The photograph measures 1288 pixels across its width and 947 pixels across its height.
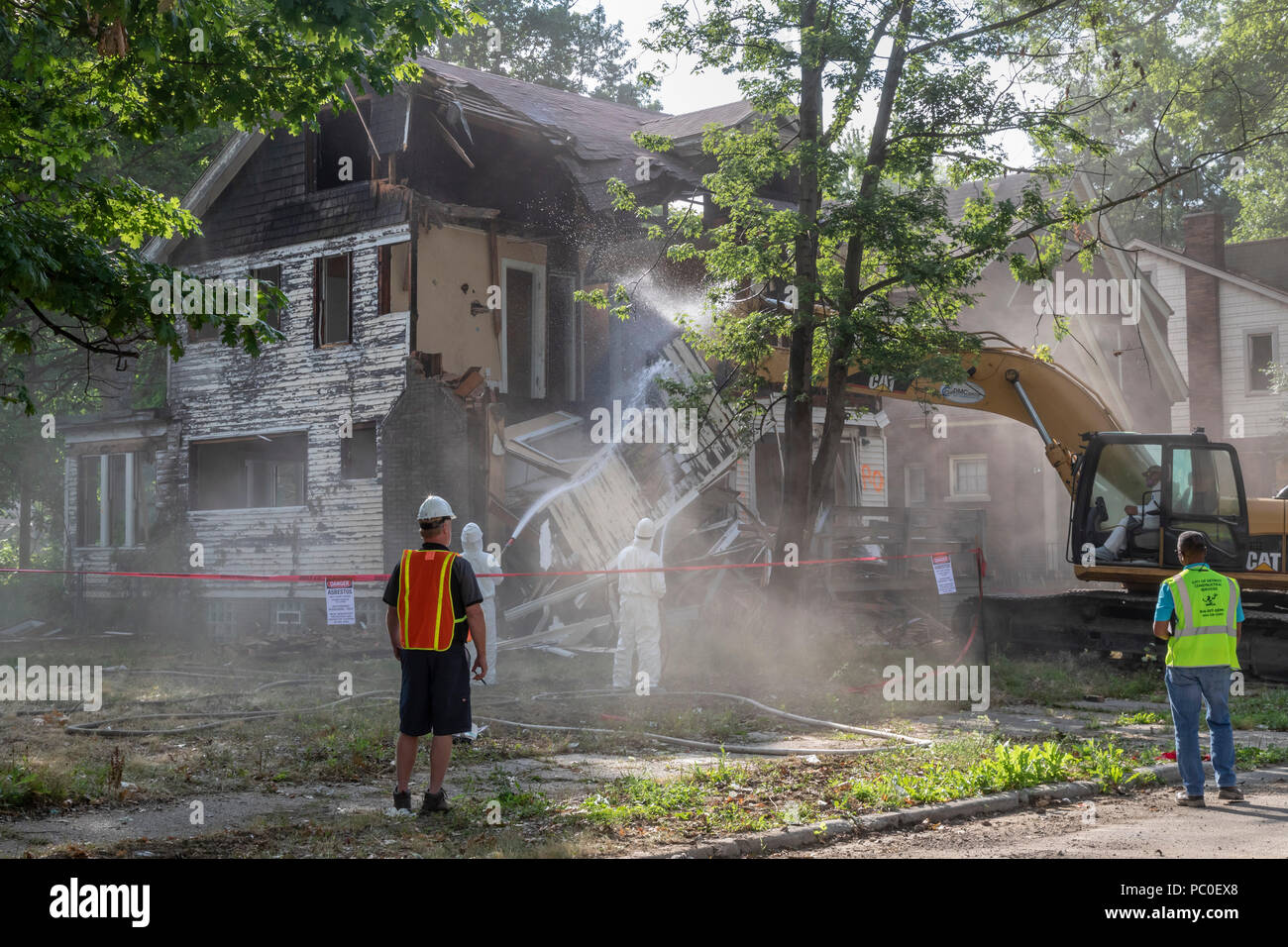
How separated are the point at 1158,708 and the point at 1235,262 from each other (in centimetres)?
3432

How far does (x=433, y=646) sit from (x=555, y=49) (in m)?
43.9

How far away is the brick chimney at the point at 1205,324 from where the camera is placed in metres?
37.6

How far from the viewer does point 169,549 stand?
25.0 meters

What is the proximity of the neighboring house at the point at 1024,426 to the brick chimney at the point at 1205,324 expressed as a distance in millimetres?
2787

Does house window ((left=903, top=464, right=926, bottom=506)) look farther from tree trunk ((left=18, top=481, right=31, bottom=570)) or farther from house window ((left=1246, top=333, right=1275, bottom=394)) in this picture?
tree trunk ((left=18, top=481, right=31, bottom=570))

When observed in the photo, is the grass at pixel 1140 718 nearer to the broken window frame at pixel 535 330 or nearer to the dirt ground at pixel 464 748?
the dirt ground at pixel 464 748

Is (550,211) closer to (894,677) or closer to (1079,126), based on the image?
(1079,126)

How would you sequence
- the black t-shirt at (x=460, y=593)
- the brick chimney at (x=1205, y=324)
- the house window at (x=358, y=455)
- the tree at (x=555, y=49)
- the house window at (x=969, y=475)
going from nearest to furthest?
the black t-shirt at (x=460, y=593)
the house window at (x=358, y=455)
the house window at (x=969, y=475)
the brick chimney at (x=1205, y=324)
the tree at (x=555, y=49)

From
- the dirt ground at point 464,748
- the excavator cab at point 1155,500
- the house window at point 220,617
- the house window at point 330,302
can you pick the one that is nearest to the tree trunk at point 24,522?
the house window at point 220,617

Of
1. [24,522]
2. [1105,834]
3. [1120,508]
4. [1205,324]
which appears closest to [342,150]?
[1120,508]

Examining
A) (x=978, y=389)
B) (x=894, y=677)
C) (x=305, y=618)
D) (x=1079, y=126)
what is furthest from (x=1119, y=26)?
(x=305, y=618)

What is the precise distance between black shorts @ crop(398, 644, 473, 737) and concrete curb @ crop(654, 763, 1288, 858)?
1.95m

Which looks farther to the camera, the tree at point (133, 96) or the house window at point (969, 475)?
the house window at point (969, 475)

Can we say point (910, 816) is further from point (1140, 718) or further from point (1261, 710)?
point (1261, 710)
